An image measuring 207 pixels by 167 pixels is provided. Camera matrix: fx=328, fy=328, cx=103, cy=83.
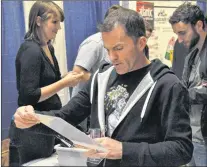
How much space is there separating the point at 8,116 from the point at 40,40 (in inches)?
20.6

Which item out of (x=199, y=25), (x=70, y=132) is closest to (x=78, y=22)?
(x=199, y=25)

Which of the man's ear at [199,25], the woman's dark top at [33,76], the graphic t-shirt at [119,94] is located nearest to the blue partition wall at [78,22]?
the woman's dark top at [33,76]

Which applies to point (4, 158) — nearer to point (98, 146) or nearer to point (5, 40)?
point (5, 40)

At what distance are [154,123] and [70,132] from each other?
327mm

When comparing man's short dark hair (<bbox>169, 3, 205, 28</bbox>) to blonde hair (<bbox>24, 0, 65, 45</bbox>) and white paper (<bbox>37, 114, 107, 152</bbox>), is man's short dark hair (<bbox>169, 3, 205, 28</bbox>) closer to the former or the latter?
blonde hair (<bbox>24, 0, 65, 45</bbox>)

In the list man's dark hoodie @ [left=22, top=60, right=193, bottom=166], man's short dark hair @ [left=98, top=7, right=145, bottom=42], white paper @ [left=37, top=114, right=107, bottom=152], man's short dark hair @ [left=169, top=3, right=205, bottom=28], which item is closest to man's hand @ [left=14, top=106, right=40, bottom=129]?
man's dark hoodie @ [left=22, top=60, right=193, bottom=166]

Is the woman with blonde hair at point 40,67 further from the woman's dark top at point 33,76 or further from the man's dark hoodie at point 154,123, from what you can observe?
the man's dark hoodie at point 154,123

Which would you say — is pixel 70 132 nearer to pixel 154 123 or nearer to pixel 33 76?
pixel 154 123

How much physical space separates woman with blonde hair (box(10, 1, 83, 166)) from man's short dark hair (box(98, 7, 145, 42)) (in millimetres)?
748

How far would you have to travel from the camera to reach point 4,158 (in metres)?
1.97

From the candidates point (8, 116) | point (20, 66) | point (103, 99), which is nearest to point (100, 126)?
point (103, 99)

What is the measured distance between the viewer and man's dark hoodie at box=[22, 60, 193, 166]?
984 millimetres

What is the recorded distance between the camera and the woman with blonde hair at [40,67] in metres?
1.74

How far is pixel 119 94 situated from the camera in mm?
1130
